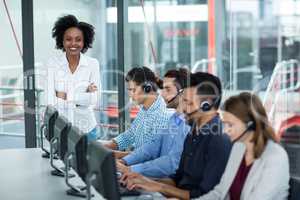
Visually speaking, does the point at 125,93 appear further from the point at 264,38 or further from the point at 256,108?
the point at 256,108

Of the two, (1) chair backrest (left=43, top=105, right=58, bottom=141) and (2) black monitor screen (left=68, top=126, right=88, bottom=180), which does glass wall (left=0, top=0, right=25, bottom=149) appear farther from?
A: (2) black monitor screen (left=68, top=126, right=88, bottom=180)

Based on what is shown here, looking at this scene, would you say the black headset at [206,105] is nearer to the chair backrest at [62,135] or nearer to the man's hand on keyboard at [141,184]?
the man's hand on keyboard at [141,184]

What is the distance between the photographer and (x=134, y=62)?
4.96 meters

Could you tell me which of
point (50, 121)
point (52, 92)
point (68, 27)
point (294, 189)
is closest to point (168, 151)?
point (50, 121)

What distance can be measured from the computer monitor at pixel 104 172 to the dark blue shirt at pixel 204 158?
567 millimetres

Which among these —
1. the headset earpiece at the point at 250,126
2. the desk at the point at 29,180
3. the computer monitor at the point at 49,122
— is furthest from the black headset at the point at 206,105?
the computer monitor at the point at 49,122

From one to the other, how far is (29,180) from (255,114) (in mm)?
1225

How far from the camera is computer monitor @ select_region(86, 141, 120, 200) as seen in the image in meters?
1.84

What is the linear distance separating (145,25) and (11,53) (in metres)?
1.27

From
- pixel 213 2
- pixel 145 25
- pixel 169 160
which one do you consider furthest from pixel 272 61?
pixel 169 160

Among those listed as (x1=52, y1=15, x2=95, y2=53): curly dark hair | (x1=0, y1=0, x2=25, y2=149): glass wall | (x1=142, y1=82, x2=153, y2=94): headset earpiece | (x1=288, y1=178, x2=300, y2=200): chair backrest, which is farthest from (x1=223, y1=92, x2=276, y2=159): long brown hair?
(x1=0, y1=0, x2=25, y2=149): glass wall

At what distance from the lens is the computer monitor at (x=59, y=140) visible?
2625 mm

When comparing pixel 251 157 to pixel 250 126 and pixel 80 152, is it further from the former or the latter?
pixel 80 152

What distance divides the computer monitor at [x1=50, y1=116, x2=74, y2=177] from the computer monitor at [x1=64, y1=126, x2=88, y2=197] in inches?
4.5
